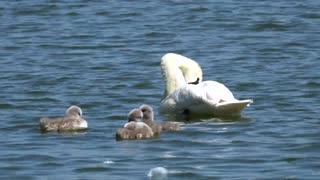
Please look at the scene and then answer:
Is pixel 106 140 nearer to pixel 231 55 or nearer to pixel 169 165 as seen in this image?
pixel 169 165

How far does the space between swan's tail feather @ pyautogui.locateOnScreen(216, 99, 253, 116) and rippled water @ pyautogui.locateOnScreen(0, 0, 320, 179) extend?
167mm

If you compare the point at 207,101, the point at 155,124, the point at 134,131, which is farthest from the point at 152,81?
the point at 134,131

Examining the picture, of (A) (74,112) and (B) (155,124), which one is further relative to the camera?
(A) (74,112)

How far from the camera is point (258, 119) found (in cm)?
1574

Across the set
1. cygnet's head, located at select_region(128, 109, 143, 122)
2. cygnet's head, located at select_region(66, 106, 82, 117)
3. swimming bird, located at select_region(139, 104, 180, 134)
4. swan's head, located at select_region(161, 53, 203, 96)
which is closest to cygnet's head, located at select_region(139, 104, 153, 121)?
swimming bird, located at select_region(139, 104, 180, 134)

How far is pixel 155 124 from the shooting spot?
48.4 feet

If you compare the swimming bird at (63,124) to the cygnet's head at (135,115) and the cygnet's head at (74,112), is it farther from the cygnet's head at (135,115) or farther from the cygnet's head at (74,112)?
the cygnet's head at (135,115)

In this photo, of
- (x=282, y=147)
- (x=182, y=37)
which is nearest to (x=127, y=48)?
(x=182, y=37)

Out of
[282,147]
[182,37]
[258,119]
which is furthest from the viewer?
[182,37]

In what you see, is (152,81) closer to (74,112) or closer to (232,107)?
(232,107)

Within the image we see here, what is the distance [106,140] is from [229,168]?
1892mm

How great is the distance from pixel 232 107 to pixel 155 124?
1312 millimetres

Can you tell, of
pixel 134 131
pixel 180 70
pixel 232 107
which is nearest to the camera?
pixel 134 131

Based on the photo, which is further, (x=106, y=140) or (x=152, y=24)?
(x=152, y=24)
